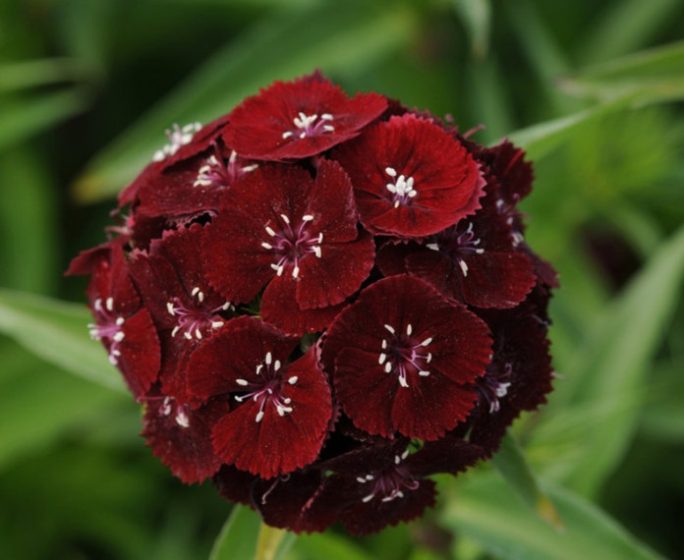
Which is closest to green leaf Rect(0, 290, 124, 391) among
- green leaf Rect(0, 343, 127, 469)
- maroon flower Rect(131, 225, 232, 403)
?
maroon flower Rect(131, 225, 232, 403)

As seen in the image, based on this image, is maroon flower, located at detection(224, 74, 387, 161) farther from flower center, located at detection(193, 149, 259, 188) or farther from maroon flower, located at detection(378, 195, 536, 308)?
maroon flower, located at detection(378, 195, 536, 308)

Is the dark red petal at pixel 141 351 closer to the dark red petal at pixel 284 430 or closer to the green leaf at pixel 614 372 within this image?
the dark red petal at pixel 284 430

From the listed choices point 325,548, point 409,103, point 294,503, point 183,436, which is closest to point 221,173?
point 183,436

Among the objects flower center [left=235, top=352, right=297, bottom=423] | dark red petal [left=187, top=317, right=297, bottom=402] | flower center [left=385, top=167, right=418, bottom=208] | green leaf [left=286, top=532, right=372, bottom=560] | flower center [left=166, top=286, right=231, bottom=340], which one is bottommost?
green leaf [left=286, top=532, right=372, bottom=560]

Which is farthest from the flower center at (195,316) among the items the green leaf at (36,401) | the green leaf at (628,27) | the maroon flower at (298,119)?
the green leaf at (628,27)

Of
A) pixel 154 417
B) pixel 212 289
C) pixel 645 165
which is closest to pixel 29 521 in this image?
pixel 154 417

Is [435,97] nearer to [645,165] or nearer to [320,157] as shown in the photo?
[645,165]

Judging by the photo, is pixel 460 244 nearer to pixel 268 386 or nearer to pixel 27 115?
pixel 268 386
